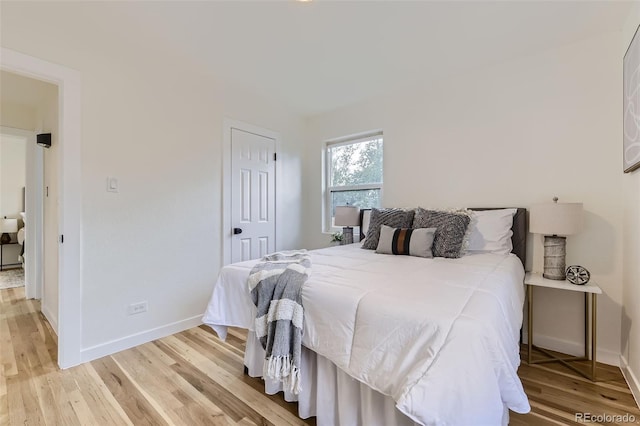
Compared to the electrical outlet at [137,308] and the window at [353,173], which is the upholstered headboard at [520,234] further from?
the electrical outlet at [137,308]

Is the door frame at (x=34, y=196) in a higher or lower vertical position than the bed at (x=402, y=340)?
higher

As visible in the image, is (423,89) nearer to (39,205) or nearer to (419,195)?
(419,195)

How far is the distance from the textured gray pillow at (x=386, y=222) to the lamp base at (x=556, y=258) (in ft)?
3.28

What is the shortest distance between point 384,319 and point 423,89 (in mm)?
2672

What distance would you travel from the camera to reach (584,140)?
2111mm

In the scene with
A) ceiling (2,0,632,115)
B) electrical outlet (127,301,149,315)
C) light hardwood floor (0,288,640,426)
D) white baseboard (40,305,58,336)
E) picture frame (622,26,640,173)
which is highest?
ceiling (2,0,632,115)

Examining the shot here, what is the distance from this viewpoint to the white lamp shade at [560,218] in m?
1.88

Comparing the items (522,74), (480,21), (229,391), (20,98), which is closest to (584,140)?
(522,74)

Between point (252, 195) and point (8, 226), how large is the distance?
16.5ft

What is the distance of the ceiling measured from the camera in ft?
6.01

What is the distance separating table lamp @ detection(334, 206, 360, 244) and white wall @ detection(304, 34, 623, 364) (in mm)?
497

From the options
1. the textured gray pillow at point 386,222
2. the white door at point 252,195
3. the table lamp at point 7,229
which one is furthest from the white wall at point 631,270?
the table lamp at point 7,229

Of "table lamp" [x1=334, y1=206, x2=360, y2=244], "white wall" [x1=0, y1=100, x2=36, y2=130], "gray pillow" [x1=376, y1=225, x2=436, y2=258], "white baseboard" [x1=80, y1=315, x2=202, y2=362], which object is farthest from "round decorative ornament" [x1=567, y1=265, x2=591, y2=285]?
"white wall" [x1=0, y1=100, x2=36, y2=130]

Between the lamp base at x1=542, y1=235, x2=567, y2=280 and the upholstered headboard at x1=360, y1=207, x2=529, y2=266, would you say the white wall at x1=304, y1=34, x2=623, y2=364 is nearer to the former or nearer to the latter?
the upholstered headboard at x1=360, y1=207, x2=529, y2=266
